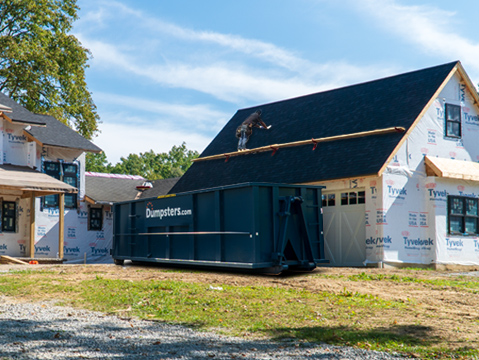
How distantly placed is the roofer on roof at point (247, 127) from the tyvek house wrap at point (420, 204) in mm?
8407

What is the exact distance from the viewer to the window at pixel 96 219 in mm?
31094

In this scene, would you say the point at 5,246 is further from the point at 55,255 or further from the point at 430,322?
the point at 430,322

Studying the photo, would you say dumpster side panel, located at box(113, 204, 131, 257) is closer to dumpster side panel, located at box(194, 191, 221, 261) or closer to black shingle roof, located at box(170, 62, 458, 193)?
dumpster side panel, located at box(194, 191, 221, 261)

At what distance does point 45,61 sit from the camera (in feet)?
125

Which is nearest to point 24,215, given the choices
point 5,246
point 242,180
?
point 5,246

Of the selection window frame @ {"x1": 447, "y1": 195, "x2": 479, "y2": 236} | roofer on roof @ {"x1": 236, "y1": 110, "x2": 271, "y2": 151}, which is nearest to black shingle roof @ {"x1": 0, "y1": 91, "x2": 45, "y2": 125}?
roofer on roof @ {"x1": 236, "y1": 110, "x2": 271, "y2": 151}

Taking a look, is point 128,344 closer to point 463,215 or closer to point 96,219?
point 463,215

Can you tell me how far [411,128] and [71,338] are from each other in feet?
52.9

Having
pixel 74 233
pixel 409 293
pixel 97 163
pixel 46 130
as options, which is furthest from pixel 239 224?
pixel 97 163

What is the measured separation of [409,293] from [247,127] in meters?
16.9

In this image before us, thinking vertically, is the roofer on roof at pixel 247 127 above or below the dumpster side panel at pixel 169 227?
above

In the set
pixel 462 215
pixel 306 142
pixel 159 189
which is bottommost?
pixel 462 215

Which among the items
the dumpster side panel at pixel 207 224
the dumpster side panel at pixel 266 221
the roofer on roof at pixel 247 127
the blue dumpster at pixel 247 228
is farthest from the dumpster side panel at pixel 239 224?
the roofer on roof at pixel 247 127

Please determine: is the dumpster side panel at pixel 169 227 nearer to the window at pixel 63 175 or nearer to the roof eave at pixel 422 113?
the roof eave at pixel 422 113
